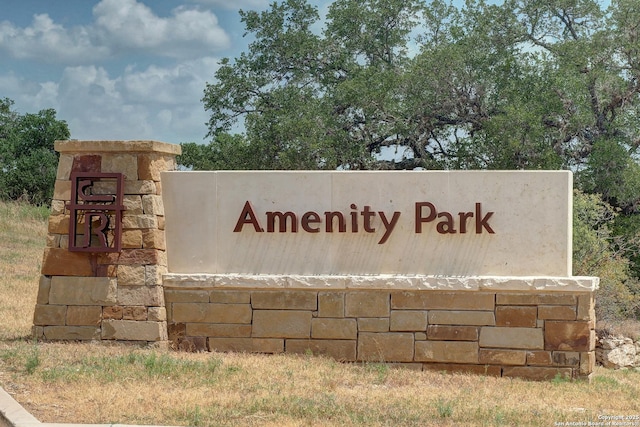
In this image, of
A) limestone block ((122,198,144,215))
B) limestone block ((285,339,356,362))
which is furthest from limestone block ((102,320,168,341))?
limestone block ((285,339,356,362))

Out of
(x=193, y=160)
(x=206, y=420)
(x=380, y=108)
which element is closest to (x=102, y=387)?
(x=206, y=420)

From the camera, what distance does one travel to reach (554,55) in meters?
25.7

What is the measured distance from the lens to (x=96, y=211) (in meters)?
11.1

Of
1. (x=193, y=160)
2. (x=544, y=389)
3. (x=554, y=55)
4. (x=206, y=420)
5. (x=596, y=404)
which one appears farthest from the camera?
(x=193, y=160)

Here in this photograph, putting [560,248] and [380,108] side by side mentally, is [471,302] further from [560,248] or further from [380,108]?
[380,108]

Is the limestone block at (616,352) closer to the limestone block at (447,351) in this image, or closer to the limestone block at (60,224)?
the limestone block at (447,351)

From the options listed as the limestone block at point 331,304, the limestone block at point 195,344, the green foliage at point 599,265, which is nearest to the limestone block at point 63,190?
the limestone block at point 195,344

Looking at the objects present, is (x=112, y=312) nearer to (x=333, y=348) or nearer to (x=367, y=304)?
(x=333, y=348)

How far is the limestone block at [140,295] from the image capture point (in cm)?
1100

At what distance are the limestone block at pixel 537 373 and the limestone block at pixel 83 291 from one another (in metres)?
5.05

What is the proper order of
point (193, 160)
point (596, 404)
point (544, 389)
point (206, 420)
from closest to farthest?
point (206, 420) → point (596, 404) → point (544, 389) → point (193, 160)

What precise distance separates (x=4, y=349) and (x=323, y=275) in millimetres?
3933

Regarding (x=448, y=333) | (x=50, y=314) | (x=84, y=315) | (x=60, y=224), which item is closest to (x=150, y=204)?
(x=60, y=224)

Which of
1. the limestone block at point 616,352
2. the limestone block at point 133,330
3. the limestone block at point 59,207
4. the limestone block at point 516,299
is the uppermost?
the limestone block at point 59,207
